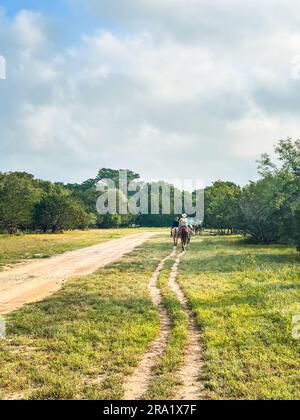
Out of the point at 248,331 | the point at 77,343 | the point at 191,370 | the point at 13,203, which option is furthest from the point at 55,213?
the point at 191,370

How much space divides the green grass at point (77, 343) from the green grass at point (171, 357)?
536mm

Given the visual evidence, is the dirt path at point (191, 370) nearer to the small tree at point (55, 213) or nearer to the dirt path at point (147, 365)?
the dirt path at point (147, 365)

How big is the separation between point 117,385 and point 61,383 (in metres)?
0.99

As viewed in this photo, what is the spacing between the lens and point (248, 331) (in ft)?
34.2

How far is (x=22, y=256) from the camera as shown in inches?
1197

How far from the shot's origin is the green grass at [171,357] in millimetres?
7000

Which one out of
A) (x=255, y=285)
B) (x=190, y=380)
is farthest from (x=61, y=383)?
(x=255, y=285)

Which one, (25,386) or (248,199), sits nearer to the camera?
(25,386)

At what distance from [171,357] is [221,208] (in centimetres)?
5292

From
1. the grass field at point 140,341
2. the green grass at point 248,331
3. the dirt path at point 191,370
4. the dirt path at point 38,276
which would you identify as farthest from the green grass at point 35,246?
the dirt path at point 191,370

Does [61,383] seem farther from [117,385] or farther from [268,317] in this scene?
[268,317]

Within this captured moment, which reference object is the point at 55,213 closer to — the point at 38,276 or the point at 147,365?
the point at 38,276

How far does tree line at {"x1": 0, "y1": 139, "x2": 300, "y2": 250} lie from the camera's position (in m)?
30.6

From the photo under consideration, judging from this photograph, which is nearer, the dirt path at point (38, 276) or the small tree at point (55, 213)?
the dirt path at point (38, 276)
